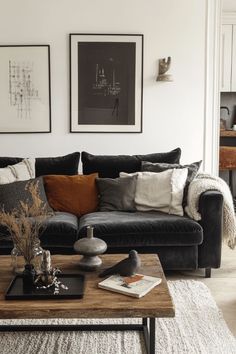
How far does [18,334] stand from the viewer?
2.58 metres

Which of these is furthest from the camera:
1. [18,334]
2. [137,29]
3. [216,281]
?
[137,29]

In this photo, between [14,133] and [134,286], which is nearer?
[134,286]

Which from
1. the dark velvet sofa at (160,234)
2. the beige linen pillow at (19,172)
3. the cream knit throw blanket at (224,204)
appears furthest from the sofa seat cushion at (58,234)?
the cream knit throw blanket at (224,204)

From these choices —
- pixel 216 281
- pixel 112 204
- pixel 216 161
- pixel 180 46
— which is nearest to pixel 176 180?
pixel 112 204

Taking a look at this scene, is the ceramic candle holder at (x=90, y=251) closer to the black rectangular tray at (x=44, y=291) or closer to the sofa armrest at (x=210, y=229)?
the black rectangular tray at (x=44, y=291)

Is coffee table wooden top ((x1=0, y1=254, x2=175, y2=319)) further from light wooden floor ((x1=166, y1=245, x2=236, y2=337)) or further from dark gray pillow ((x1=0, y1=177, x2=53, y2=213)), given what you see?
dark gray pillow ((x1=0, y1=177, x2=53, y2=213))

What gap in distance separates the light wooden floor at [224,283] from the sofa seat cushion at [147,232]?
1.06ft

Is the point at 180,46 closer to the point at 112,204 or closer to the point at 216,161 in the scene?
the point at 216,161

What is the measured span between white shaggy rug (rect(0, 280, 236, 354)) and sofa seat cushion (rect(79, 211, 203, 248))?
A: 0.67 meters

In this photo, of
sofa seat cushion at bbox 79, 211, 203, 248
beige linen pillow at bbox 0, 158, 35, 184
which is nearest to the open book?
sofa seat cushion at bbox 79, 211, 203, 248

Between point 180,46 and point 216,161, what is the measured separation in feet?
3.98

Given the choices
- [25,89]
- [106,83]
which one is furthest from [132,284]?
[25,89]

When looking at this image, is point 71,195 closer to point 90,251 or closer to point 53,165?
point 53,165

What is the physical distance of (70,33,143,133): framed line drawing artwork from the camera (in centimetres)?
447
